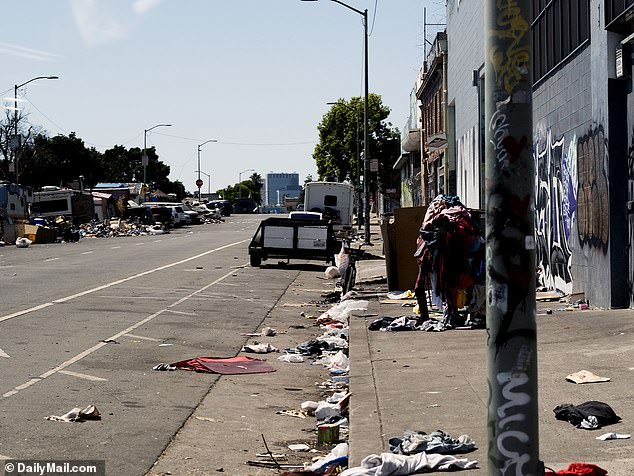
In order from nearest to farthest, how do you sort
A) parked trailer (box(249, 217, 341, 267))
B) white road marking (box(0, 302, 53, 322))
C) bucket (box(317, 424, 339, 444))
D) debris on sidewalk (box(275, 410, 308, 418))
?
bucket (box(317, 424, 339, 444))
debris on sidewalk (box(275, 410, 308, 418))
white road marking (box(0, 302, 53, 322))
parked trailer (box(249, 217, 341, 267))

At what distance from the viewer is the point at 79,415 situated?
28.8ft

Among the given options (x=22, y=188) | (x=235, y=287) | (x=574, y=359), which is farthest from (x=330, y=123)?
(x=574, y=359)

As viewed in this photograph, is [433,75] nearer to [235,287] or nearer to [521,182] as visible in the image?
[235,287]

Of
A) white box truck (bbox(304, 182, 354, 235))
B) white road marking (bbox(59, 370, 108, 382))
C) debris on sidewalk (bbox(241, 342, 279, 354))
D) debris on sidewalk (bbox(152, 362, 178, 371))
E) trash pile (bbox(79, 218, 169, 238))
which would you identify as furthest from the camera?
trash pile (bbox(79, 218, 169, 238))

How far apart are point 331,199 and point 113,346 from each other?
1377 inches

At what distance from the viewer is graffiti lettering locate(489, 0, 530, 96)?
5.03m

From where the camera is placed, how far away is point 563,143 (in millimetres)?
17891

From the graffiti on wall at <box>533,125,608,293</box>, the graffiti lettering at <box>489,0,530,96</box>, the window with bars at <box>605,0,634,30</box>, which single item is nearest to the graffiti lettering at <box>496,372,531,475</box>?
the graffiti lettering at <box>489,0,530,96</box>

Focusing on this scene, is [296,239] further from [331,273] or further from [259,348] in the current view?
[259,348]

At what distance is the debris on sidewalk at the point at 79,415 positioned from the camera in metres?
8.70

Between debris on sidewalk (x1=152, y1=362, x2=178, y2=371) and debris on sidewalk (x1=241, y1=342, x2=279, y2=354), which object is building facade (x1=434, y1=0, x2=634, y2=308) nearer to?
debris on sidewalk (x1=241, y1=342, x2=279, y2=354)

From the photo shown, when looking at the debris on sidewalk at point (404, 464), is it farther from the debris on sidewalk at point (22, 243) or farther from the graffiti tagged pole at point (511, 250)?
the debris on sidewalk at point (22, 243)

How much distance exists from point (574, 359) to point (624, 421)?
10.5ft

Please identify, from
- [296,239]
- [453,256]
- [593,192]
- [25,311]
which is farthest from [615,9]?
[296,239]
